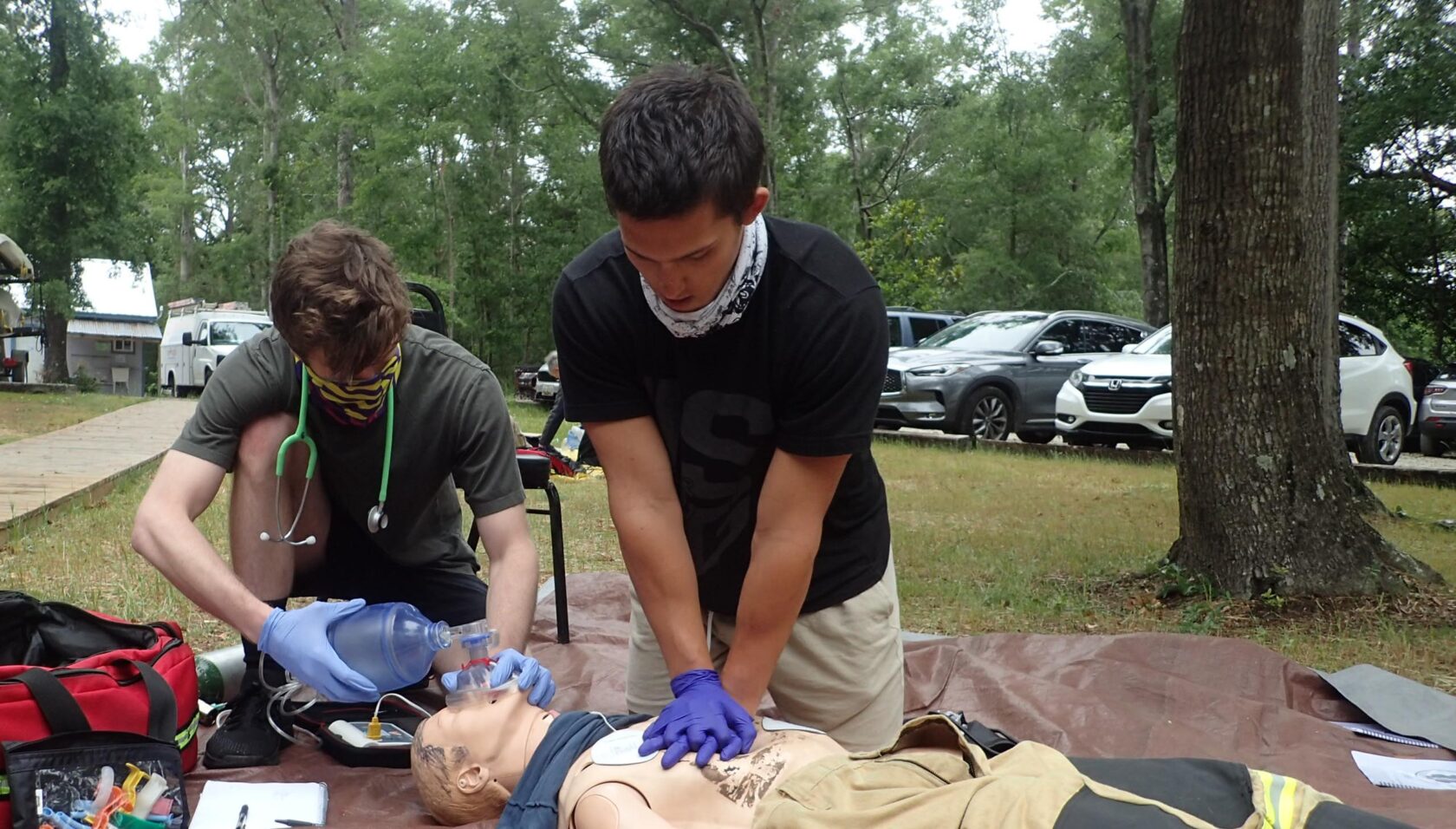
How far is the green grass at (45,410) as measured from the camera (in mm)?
11828

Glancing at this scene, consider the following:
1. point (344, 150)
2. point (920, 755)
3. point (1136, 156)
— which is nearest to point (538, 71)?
point (344, 150)

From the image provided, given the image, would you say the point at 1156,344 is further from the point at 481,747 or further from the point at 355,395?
the point at 481,747

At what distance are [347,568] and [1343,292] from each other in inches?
696

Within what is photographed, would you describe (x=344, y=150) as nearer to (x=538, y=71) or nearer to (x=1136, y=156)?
(x=538, y=71)

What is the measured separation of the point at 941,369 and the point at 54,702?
9.88 metres

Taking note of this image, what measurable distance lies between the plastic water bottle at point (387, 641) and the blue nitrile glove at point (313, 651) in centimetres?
11

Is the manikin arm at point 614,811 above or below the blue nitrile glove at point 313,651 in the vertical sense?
below

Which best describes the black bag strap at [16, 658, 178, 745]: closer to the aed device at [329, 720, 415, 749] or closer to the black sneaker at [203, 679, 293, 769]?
the black sneaker at [203, 679, 293, 769]

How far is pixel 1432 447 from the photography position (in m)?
14.0

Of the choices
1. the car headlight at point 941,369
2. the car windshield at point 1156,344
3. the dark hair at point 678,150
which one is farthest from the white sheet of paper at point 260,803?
the car windshield at point 1156,344

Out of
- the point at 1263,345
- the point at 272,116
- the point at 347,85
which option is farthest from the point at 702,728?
the point at 272,116

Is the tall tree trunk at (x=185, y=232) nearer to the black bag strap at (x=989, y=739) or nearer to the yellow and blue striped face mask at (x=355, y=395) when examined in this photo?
the yellow and blue striped face mask at (x=355, y=395)

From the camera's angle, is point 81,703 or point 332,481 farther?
point 332,481

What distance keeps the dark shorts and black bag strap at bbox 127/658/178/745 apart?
2.36ft
